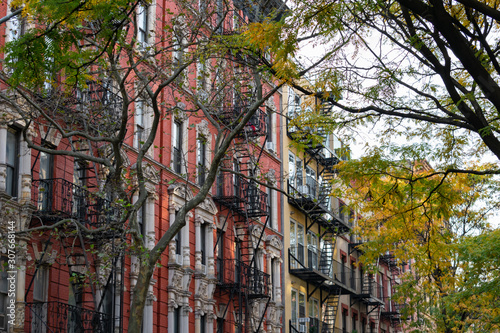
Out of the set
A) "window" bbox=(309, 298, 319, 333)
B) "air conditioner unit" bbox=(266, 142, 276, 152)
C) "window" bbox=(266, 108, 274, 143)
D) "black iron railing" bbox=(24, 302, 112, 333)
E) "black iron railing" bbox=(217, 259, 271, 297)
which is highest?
"window" bbox=(266, 108, 274, 143)

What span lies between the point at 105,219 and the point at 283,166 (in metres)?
18.7

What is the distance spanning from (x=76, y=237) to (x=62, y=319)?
7.26 feet

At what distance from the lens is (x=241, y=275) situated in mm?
31531

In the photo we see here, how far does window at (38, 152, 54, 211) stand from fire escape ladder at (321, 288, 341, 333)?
826 inches

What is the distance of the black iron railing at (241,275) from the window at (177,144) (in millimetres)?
4792

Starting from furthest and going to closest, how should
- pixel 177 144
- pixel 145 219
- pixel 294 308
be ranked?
pixel 294 308 → pixel 177 144 → pixel 145 219

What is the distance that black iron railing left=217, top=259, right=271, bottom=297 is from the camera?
31031 millimetres

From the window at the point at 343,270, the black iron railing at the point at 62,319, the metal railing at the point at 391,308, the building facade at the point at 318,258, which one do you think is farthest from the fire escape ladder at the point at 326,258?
the black iron railing at the point at 62,319

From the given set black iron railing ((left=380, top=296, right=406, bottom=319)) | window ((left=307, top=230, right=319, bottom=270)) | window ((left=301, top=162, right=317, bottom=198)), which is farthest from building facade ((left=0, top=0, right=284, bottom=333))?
black iron railing ((left=380, top=296, right=406, bottom=319))

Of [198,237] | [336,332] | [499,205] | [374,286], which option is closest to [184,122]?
[198,237]

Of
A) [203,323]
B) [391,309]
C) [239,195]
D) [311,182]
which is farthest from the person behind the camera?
[391,309]

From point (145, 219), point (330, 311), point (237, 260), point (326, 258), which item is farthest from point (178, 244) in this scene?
point (330, 311)

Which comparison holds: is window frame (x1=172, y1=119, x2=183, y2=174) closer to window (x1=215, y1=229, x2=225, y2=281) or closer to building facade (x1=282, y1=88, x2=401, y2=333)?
window (x1=215, y1=229, x2=225, y2=281)

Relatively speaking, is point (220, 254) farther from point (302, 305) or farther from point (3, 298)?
point (3, 298)
